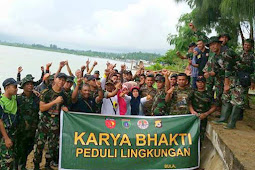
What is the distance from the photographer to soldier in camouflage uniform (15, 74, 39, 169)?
13.7 feet

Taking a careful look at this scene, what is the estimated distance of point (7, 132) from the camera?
380cm

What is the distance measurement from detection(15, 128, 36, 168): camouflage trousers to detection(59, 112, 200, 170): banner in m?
0.69

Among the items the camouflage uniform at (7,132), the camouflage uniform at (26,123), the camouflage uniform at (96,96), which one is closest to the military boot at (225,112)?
the camouflage uniform at (96,96)

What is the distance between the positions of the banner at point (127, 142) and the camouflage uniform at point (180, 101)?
18 cm

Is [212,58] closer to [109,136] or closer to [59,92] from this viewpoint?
[109,136]

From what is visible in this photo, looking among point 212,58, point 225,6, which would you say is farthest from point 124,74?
point 225,6

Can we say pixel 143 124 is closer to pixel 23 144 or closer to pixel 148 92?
pixel 148 92

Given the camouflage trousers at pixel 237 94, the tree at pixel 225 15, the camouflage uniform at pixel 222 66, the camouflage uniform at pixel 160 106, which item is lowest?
the camouflage uniform at pixel 160 106

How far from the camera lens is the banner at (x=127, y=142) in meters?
4.06

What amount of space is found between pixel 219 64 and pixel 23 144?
375cm

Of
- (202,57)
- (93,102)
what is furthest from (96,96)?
(202,57)

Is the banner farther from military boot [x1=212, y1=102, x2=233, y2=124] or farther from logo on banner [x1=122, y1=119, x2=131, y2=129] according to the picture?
military boot [x1=212, y1=102, x2=233, y2=124]

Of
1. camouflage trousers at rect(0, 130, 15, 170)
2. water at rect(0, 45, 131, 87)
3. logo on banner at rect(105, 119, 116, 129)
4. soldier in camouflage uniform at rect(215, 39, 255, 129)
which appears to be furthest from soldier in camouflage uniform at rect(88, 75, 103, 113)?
water at rect(0, 45, 131, 87)

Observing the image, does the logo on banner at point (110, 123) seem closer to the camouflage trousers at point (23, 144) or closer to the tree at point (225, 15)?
the camouflage trousers at point (23, 144)
